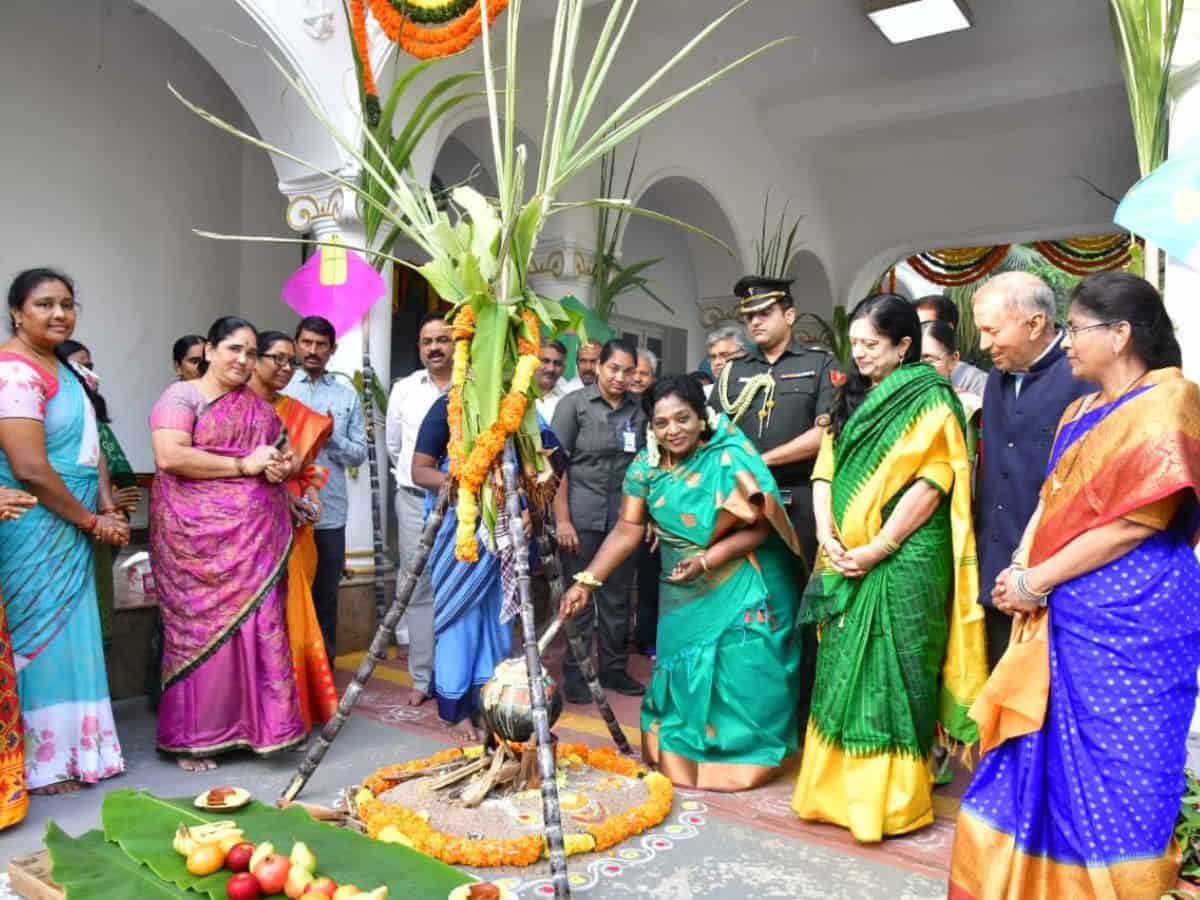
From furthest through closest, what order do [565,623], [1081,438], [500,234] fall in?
[565,623] < [500,234] < [1081,438]

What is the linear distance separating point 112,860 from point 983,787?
216cm

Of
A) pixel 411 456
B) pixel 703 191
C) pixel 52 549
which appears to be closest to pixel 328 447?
pixel 411 456

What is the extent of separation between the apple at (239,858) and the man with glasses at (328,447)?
83.7 inches

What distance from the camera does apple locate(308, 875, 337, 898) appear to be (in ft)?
7.16

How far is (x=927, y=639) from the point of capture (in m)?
2.97

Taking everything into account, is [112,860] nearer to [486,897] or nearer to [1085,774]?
[486,897]

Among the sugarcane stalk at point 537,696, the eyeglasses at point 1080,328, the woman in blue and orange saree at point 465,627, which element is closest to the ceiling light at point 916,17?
the woman in blue and orange saree at point 465,627

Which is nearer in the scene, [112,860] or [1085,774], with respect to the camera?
[1085,774]

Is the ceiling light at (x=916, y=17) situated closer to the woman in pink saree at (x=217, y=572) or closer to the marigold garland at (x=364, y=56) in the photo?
the marigold garland at (x=364, y=56)

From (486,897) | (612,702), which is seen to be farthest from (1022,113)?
(486,897)

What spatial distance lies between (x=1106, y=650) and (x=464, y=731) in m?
2.49

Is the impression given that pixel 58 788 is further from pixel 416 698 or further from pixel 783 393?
pixel 783 393

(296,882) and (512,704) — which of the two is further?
(512,704)

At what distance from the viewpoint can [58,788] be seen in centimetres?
322
